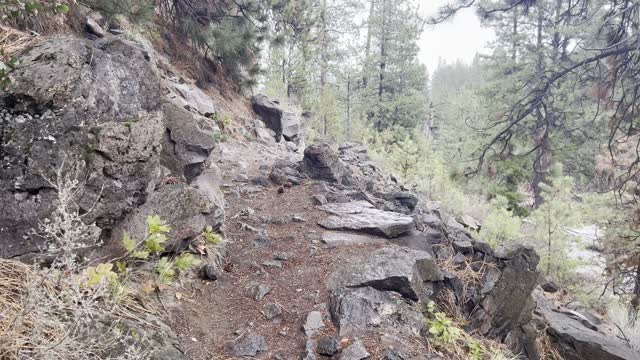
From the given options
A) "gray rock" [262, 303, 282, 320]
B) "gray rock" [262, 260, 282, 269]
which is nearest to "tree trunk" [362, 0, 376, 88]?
"gray rock" [262, 260, 282, 269]

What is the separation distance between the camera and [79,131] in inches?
106

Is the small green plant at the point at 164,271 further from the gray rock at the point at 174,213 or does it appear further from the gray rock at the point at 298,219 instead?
the gray rock at the point at 298,219

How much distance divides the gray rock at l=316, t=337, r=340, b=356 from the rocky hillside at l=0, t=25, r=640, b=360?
0.01 m

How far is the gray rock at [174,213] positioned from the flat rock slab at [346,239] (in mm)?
1556

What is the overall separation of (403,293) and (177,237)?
2129 mm

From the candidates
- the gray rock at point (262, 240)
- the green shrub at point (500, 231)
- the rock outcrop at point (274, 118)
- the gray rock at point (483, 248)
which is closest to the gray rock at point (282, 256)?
the gray rock at point (262, 240)

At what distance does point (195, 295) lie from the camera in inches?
135

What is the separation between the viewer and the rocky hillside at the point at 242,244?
2.54m

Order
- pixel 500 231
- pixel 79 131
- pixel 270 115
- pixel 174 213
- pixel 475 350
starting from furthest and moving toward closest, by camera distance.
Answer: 1. pixel 270 115
2. pixel 500 231
3. pixel 475 350
4. pixel 174 213
5. pixel 79 131

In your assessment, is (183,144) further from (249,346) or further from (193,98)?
(193,98)

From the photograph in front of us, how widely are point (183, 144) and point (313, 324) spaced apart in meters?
2.52

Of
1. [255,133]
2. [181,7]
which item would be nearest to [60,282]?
[181,7]

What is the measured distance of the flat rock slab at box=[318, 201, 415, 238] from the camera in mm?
5078

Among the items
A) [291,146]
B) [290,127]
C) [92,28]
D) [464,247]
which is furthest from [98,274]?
[290,127]
